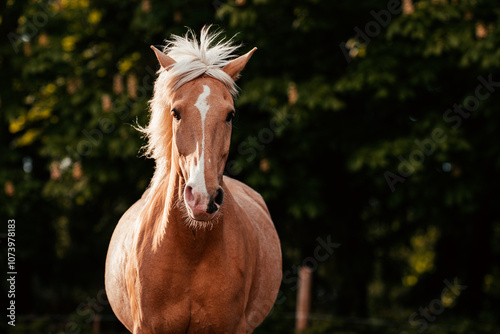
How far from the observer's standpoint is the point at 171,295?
142 inches

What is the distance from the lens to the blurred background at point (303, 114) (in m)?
9.38

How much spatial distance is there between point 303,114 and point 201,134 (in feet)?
20.3

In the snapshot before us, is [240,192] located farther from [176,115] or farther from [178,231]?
[176,115]

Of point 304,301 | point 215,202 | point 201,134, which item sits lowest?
point 304,301

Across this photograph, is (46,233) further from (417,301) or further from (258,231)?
(258,231)

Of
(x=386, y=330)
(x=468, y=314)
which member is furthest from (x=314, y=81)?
(x=468, y=314)

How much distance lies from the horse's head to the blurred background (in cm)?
480

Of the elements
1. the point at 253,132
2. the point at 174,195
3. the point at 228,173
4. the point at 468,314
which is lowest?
the point at 468,314

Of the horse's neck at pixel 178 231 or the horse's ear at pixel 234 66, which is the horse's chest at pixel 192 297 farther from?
the horse's ear at pixel 234 66

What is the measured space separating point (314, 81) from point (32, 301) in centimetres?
1003

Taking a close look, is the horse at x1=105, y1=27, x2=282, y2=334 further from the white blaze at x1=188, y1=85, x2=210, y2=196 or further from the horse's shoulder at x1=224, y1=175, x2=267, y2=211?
the horse's shoulder at x1=224, y1=175, x2=267, y2=211

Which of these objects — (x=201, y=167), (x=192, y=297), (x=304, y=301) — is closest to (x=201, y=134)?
(x=201, y=167)

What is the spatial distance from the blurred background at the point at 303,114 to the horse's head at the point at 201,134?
4801 mm

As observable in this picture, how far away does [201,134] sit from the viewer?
322 cm
